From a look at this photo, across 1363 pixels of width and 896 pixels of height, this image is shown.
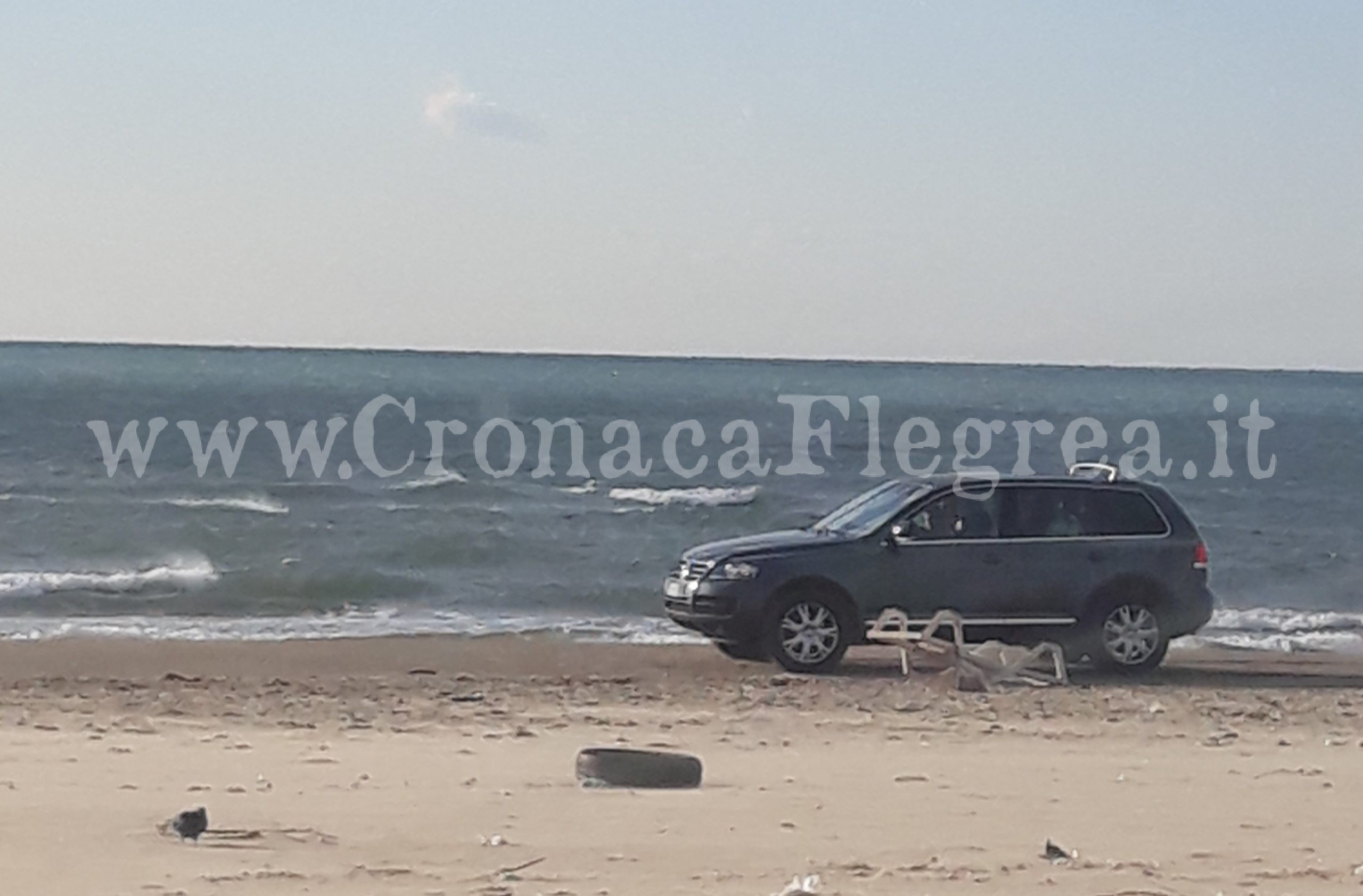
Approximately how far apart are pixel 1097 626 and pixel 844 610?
200 cm

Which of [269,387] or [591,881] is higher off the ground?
[269,387]

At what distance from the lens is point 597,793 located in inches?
393

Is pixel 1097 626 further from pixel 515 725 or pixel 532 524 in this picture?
pixel 532 524

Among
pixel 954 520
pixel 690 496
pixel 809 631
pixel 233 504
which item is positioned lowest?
pixel 809 631

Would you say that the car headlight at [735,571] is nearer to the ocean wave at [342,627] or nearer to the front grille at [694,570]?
the front grille at [694,570]

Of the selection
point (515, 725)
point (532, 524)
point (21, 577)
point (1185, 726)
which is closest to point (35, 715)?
point (515, 725)

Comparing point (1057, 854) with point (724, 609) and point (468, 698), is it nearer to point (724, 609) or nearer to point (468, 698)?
point (468, 698)

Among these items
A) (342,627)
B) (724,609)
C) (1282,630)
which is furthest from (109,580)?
(1282,630)

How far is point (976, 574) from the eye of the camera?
52.5 feet

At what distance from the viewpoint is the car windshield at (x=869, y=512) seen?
52.9 ft

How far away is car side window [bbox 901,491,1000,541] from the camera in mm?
16062

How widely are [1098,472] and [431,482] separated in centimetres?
2893

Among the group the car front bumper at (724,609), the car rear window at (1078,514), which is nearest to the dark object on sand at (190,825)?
the car front bumper at (724,609)

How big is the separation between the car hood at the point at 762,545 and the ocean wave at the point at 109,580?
9.89m
